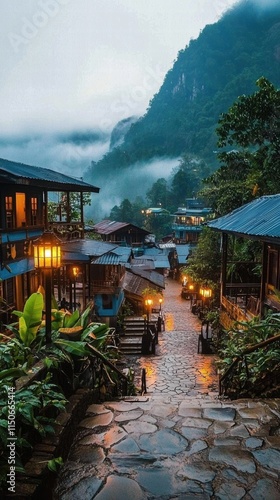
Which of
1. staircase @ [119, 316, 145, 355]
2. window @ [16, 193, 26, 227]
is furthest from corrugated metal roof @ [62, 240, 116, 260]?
staircase @ [119, 316, 145, 355]

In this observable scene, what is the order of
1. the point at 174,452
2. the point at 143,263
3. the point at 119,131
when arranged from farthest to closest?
the point at 119,131, the point at 143,263, the point at 174,452

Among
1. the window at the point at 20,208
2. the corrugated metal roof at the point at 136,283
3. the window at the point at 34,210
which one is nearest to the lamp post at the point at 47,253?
the window at the point at 34,210

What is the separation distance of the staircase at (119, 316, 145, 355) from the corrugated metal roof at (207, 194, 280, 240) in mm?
9696

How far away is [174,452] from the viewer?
4543 millimetres

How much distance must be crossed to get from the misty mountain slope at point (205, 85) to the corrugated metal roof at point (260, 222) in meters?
88.1

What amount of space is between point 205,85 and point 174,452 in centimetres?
13383

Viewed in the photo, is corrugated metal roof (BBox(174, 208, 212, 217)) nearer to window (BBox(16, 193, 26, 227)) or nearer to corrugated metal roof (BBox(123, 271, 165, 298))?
corrugated metal roof (BBox(123, 271, 165, 298))

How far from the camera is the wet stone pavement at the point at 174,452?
3766 millimetres

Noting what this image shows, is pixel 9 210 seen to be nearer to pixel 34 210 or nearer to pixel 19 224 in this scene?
pixel 19 224

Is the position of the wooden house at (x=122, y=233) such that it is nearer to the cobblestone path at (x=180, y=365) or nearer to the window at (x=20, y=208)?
the cobblestone path at (x=180, y=365)

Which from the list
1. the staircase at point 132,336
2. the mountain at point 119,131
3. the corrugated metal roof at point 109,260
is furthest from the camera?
the mountain at point 119,131

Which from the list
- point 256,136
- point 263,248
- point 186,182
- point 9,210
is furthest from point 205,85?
point 9,210

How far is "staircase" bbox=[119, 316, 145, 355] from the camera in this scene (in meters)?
21.6

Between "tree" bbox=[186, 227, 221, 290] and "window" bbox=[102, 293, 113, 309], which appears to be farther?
"tree" bbox=[186, 227, 221, 290]
